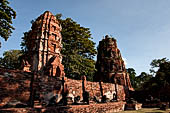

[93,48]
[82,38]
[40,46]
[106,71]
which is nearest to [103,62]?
[106,71]

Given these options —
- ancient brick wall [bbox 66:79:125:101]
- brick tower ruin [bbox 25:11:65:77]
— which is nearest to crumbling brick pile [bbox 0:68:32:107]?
ancient brick wall [bbox 66:79:125:101]

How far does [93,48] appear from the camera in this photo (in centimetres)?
2373

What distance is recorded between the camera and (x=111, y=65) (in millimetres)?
32375

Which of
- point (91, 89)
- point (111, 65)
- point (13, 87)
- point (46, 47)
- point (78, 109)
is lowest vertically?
point (78, 109)

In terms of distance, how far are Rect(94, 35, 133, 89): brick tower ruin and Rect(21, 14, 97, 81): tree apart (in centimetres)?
988

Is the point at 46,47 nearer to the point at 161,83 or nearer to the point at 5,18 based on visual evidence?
the point at 5,18

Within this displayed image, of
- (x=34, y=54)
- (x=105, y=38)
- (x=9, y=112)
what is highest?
(x=105, y=38)

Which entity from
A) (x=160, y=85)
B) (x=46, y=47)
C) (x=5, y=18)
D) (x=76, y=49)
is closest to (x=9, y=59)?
(x=46, y=47)

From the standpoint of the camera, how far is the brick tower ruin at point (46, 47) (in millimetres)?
17486

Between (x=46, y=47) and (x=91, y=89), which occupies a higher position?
(x=46, y=47)

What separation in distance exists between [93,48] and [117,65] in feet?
36.7

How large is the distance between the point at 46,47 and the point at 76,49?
213 inches

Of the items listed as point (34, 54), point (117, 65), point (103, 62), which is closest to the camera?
point (34, 54)

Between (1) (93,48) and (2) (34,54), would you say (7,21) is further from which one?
(1) (93,48)
